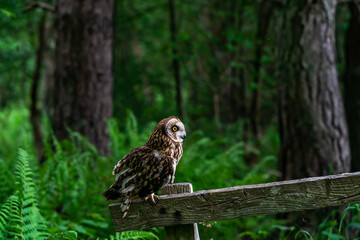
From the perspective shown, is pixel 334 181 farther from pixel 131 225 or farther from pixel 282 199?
pixel 131 225

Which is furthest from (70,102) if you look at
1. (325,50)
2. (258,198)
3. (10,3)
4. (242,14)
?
(242,14)

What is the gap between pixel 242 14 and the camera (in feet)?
32.4

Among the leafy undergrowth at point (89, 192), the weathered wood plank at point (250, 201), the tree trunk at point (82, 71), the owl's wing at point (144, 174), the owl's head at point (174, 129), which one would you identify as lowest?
the leafy undergrowth at point (89, 192)

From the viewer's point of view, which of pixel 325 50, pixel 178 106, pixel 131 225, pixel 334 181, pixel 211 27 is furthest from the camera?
pixel 211 27

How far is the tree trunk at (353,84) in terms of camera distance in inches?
233

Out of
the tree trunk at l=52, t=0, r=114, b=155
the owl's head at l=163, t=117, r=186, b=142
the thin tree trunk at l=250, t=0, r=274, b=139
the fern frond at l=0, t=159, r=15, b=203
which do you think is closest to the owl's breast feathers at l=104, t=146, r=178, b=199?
the owl's head at l=163, t=117, r=186, b=142

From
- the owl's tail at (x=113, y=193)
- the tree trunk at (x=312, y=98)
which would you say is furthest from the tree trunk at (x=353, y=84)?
the owl's tail at (x=113, y=193)

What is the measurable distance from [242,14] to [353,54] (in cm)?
431

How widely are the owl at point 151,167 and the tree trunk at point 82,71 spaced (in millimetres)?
3498

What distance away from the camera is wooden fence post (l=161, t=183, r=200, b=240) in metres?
2.44

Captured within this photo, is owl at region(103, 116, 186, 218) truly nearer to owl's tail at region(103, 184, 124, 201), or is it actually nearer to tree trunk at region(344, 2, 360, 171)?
owl's tail at region(103, 184, 124, 201)

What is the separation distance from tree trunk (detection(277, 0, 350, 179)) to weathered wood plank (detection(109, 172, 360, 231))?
230 centimetres

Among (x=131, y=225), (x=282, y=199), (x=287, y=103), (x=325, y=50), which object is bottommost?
(x=131, y=225)

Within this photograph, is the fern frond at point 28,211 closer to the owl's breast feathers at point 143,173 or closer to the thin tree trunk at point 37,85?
the owl's breast feathers at point 143,173
